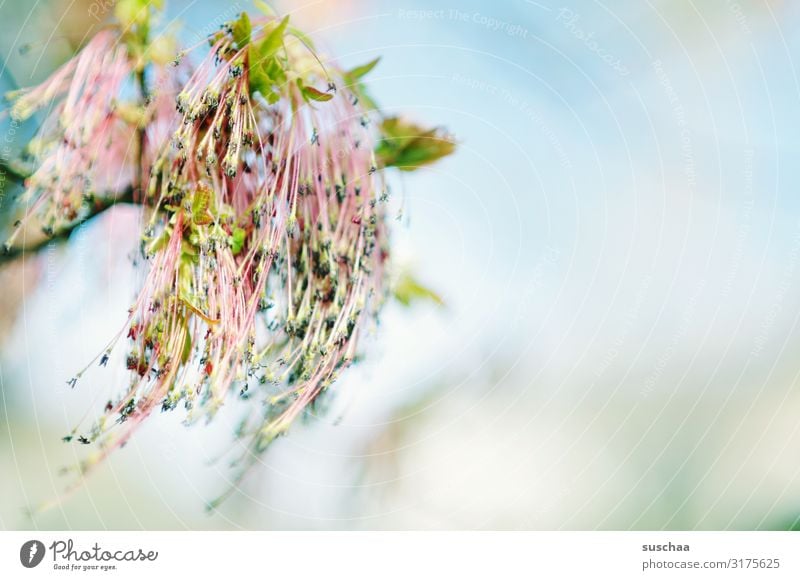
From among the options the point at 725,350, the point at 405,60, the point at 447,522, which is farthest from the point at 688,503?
the point at 405,60

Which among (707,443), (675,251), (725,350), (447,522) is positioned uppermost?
(675,251)

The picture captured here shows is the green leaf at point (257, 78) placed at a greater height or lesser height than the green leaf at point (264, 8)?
lesser

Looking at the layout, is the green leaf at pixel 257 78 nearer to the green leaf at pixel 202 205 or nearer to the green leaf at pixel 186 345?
the green leaf at pixel 202 205

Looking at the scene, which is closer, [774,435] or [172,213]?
[172,213]

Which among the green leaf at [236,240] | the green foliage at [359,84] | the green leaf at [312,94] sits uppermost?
the green foliage at [359,84]

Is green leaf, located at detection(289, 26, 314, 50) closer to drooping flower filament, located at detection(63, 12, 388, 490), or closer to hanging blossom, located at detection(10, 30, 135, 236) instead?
drooping flower filament, located at detection(63, 12, 388, 490)

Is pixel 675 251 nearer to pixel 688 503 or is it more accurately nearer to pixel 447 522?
pixel 688 503

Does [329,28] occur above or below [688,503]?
above
